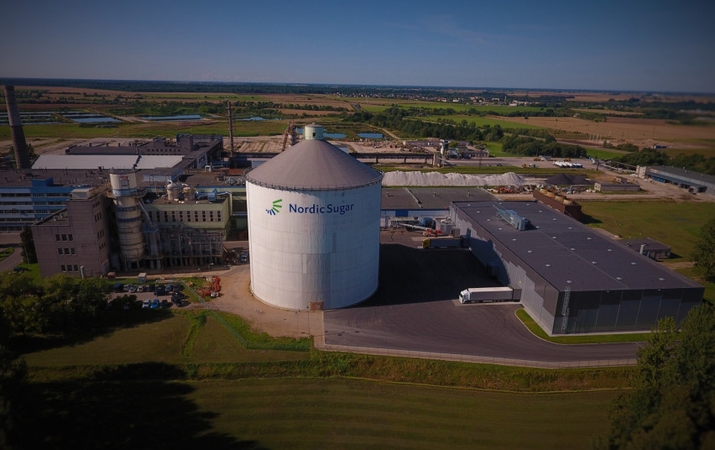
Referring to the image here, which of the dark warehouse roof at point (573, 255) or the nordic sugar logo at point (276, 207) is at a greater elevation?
the nordic sugar logo at point (276, 207)

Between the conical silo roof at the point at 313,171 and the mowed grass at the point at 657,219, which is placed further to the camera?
the mowed grass at the point at 657,219

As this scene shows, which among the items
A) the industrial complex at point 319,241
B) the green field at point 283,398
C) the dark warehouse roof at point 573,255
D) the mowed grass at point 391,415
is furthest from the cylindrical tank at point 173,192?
the dark warehouse roof at point 573,255

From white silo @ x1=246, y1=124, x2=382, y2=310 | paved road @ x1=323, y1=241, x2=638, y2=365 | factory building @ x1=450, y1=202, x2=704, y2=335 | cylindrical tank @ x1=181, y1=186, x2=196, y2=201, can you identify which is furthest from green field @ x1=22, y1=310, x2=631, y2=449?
cylindrical tank @ x1=181, y1=186, x2=196, y2=201

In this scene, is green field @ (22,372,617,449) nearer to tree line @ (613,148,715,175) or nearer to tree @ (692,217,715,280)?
tree @ (692,217,715,280)

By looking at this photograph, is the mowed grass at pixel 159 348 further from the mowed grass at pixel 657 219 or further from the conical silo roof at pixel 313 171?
the mowed grass at pixel 657 219

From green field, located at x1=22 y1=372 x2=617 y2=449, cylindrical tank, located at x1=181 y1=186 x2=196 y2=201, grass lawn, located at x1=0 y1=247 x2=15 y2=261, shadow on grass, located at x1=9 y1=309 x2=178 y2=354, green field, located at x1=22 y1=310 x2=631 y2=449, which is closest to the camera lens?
green field, located at x1=22 y1=372 x2=617 y2=449

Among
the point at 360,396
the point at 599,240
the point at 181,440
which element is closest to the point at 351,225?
the point at 360,396
